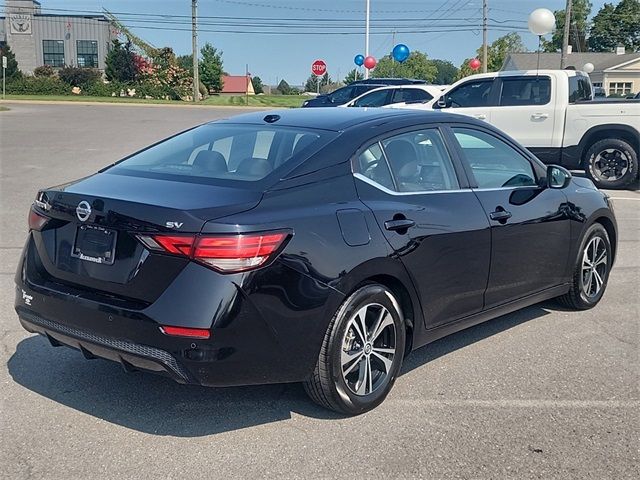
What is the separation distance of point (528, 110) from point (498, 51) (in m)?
80.9

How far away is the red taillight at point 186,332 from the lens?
10.8 ft

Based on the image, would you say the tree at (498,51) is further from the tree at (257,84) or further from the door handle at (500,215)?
the door handle at (500,215)

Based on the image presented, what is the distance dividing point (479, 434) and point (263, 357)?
123 cm

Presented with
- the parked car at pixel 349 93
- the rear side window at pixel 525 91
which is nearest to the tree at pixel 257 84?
Answer: the parked car at pixel 349 93

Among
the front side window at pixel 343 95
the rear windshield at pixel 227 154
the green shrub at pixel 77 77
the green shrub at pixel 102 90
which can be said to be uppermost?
the green shrub at pixel 77 77

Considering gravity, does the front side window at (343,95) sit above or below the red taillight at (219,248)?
above

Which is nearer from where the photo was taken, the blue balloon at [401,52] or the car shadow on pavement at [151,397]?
the car shadow on pavement at [151,397]

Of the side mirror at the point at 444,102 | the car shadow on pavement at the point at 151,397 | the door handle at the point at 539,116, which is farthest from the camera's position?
the side mirror at the point at 444,102

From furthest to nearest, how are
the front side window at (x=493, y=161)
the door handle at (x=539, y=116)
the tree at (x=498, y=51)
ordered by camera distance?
the tree at (x=498, y=51)
the door handle at (x=539, y=116)
the front side window at (x=493, y=161)

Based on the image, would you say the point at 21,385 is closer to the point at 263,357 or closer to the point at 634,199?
the point at 263,357

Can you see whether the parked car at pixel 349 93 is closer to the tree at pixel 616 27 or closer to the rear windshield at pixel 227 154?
the rear windshield at pixel 227 154

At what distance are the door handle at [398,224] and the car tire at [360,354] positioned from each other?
33 cm

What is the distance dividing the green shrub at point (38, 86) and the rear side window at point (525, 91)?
4590 centimetres

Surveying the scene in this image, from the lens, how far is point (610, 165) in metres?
12.8
